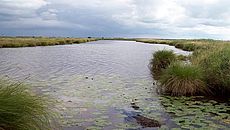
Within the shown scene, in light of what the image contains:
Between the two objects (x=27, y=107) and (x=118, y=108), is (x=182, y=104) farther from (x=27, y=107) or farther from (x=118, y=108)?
(x=27, y=107)

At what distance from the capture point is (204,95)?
16953 millimetres

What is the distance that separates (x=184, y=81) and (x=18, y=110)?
10.9m

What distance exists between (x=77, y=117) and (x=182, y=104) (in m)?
4.84

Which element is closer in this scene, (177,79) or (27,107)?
(27,107)

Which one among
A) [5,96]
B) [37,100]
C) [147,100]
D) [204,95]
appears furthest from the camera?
[204,95]

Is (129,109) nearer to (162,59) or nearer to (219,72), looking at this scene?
(219,72)

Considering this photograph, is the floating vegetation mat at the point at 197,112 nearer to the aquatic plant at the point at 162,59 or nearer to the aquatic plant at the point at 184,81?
the aquatic plant at the point at 184,81

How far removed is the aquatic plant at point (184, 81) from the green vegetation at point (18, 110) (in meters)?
9.81

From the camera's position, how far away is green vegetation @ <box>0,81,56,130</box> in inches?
283

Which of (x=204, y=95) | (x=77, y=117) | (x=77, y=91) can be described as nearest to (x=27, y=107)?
(x=77, y=117)

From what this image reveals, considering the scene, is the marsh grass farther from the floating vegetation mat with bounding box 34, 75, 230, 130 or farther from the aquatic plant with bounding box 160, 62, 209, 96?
the floating vegetation mat with bounding box 34, 75, 230, 130

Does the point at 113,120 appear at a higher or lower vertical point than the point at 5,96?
lower

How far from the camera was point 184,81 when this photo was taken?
16891 millimetres

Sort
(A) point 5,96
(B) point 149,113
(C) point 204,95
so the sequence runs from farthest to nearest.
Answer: (C) point 204,95 → (B) point 149,113 → (A) point 5,96
